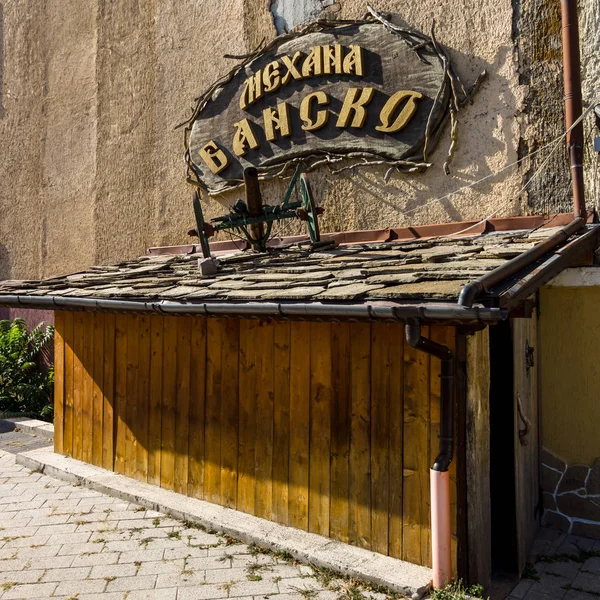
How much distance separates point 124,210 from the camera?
9.04 meters

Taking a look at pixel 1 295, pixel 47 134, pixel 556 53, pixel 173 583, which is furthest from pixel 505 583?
pixel 47 134

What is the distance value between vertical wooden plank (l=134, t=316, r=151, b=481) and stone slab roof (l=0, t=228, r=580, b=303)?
61cm

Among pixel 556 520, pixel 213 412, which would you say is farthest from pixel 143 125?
pixel 556 520

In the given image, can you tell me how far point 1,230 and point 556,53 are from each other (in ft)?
32.2

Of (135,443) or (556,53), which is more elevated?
(556,53)

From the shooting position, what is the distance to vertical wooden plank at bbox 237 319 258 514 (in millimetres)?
5207

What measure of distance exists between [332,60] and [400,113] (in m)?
1.14

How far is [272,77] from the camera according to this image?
719 centimetres

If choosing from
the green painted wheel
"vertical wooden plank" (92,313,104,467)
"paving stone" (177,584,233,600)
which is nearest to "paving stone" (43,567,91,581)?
"paving stone" (177,584,233,600)

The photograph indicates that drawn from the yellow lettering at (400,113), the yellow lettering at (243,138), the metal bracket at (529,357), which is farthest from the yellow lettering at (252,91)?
the metal bracket at (529,357)

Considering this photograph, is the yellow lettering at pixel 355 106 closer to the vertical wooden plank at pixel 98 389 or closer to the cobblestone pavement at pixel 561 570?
the vertical wooden plank at pixel 98 389

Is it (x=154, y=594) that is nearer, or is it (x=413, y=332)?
(x=413, y=332)

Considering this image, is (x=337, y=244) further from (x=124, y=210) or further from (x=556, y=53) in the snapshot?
(x=124, y=210)

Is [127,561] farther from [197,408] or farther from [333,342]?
[333,342]
